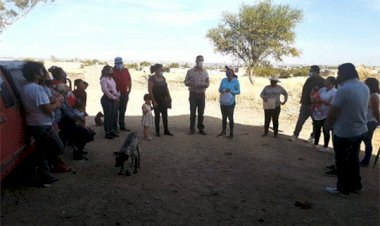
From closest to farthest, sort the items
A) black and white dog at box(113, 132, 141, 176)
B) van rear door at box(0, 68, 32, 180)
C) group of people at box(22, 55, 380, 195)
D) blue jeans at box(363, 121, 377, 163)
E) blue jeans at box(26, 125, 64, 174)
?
van rear door at box(0, 68, 32, 180) < group of people at box(22, 55, 380, 195) < blue jeans at box(26, 125, 64, 174) < black and white dog at box(113, 132, 141, 176) < blue jeans at box(363, 121, 377, 163)

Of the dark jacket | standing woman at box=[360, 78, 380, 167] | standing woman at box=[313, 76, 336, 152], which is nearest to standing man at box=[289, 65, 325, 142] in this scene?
the dark jacket

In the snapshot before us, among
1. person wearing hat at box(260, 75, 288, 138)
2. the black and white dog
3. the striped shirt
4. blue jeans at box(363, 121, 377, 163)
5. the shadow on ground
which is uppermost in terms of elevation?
the striped shirt

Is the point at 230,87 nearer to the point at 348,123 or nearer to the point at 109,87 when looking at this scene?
the point at 109,87

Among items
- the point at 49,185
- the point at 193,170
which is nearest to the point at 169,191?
the point at 193,170

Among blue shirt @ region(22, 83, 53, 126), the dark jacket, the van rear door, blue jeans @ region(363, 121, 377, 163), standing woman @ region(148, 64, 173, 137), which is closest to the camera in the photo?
the van rear door

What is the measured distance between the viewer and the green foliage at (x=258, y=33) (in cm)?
3256

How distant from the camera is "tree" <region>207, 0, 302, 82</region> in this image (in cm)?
3256

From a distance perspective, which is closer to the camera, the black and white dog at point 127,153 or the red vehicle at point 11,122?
the red vehicle at point 11,122

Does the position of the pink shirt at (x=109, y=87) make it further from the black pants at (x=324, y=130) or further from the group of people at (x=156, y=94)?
the black pants at (x=324, y=130)

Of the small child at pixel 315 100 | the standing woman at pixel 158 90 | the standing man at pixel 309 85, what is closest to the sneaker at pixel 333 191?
the small child at pixel 315 100

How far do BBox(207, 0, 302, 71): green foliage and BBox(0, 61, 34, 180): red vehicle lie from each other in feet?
95.3

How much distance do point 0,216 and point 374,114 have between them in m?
6.42

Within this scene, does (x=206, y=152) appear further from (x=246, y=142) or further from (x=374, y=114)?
(x=374, y=114)

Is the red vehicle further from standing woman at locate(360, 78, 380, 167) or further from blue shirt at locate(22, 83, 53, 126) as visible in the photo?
standing woman at locate(360, 78, 380, 167)
